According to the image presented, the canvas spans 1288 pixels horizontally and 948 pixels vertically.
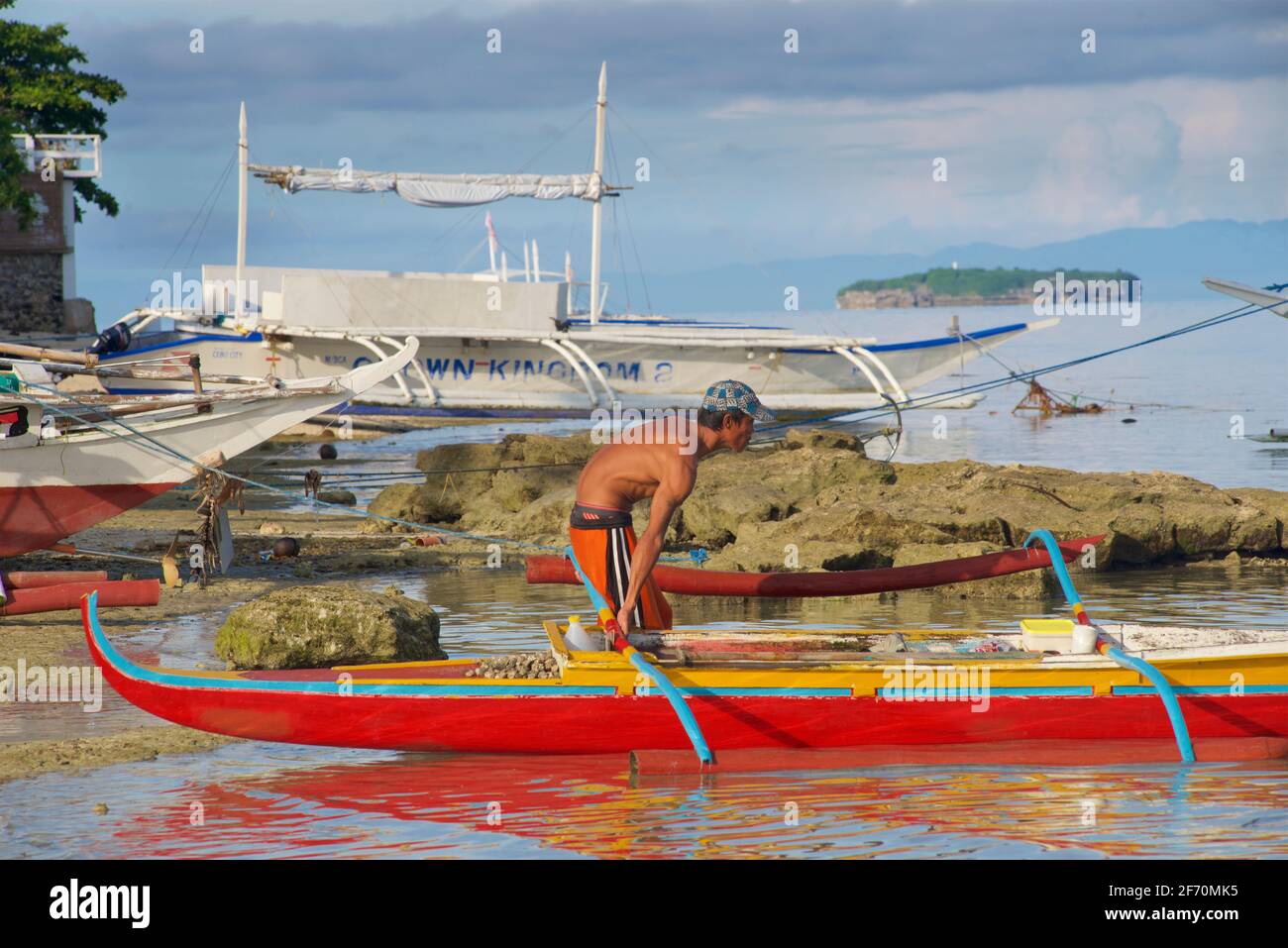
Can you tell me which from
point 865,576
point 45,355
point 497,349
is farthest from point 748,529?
point 497,349

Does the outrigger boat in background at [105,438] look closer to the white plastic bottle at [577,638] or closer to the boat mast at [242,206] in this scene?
the white plastic bottle at [577,638]

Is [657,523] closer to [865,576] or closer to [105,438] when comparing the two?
[865,576]

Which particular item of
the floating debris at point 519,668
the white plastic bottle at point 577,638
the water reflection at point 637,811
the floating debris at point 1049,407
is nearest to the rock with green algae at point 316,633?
the water reflection at point 637,811

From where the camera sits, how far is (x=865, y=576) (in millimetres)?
11312

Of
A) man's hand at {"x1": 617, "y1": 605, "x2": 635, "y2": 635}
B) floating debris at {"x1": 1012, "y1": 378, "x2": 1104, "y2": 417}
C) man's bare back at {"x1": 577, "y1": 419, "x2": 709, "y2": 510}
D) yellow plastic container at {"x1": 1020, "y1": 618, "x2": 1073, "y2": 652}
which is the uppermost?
floating debris at {"x1": 1012, "y1": 378, "x2": 1104, "y2": 417}

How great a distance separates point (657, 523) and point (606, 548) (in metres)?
0.92

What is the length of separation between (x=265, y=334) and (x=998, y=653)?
2865cm

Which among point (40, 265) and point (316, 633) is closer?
point (316, 633)

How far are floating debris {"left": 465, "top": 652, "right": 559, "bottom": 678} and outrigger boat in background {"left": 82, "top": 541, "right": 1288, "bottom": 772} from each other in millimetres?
159

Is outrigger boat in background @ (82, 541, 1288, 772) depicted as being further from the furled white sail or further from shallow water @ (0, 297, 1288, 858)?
the furled white sail

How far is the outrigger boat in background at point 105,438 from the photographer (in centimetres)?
1488

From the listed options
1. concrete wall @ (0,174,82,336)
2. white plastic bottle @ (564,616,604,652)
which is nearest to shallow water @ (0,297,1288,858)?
white plastic bottle @ (564,616,604,652)

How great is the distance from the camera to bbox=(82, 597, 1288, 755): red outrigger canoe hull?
9.17 meters
